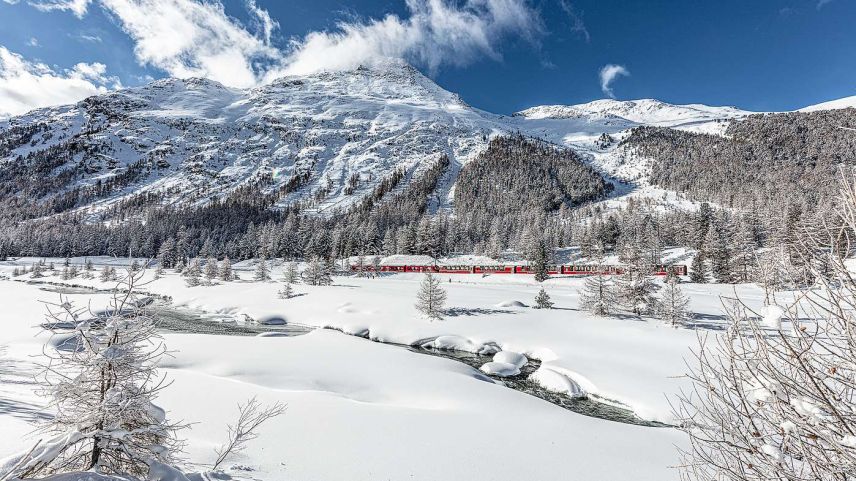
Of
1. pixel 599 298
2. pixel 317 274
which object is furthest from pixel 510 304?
pixel 317 274

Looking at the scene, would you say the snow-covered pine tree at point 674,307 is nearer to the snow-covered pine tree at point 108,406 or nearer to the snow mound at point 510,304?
the snow mound at point 510,304

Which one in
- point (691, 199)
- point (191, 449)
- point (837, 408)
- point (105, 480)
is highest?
point (691, 199)

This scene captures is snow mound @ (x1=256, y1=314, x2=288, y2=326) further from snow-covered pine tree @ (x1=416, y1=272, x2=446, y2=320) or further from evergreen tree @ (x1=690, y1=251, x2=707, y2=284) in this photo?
evergreen tree @ (x1=690, y1=251, x2=707, y2=284)

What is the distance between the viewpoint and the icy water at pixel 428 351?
13719mm

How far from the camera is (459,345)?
24.6 meters

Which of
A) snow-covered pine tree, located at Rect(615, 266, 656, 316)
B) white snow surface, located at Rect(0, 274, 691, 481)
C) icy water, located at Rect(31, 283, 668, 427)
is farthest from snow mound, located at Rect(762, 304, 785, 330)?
snow-covered pine tree, located at Rect(615, 266, 656, 316)

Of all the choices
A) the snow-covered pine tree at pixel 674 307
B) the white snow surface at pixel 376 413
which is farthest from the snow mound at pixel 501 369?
the snow-covered pine tree at pixel 674 307

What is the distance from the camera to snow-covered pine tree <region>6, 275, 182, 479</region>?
12.8 feet

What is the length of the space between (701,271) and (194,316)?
61450mm

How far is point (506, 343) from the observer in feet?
80.0

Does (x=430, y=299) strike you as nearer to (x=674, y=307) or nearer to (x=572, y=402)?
(x=572, y=402)

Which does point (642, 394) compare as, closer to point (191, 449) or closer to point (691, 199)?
point (191, 449)

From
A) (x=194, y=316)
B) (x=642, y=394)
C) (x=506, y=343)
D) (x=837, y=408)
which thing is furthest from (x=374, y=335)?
(x=837, y=408)

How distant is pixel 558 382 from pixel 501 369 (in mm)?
2972
